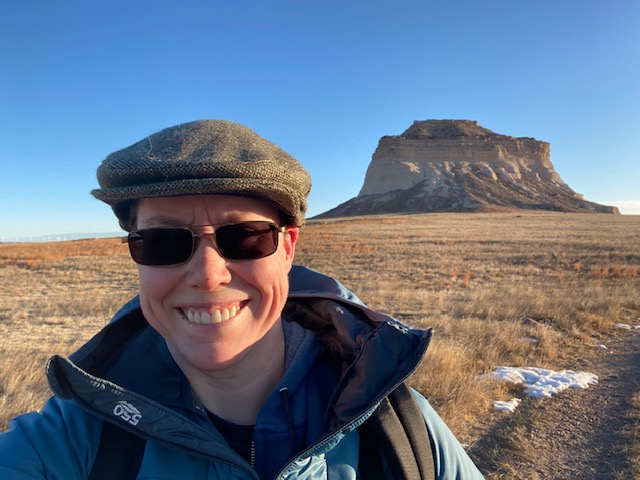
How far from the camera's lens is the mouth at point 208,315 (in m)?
1.55

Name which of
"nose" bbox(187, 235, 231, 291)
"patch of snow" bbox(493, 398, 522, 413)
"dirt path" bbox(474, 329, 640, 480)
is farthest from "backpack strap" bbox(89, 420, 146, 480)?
"patch of snow" bbox(493, 398, 522, 413)

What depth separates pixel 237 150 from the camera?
4.84 feet

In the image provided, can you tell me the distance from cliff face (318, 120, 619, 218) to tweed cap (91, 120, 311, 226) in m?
80.0

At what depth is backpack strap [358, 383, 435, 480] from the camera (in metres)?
1.42

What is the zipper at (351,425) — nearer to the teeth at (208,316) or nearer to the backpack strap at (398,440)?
the backpack strap at (398,440)

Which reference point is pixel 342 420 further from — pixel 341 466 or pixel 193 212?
pixel 193 212

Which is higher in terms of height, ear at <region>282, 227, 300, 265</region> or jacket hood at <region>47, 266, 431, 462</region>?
ear at <region>282, 227, 300, 265</region>

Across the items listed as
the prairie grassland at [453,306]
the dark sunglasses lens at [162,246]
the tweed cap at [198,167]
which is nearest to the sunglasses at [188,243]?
the dark sunglasses lens at [162,246]

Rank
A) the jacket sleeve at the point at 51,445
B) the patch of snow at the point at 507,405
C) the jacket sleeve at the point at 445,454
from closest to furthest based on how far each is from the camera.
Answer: the jacket sleeve at the point at 51,445 → the jacket sleeve at the point at 445,454 → the patch of snow at the point at 507,405

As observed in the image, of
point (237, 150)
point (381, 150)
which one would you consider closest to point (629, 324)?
point (237, 150)

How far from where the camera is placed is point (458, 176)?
9588cm

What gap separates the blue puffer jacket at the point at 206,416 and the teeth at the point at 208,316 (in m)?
0.22

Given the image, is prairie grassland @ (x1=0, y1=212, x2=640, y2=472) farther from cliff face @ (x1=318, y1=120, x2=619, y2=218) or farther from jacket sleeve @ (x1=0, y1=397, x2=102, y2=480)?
cliff face @ (x1=318, y1=120, x2=619, y2=218)

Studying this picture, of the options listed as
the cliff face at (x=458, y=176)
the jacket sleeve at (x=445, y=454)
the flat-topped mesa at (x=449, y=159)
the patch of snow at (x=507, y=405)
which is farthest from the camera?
the flat-topped mesa at (x=449, y=159)
